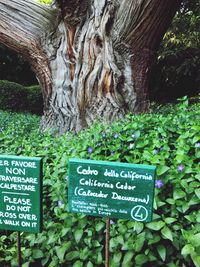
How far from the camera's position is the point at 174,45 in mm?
10445

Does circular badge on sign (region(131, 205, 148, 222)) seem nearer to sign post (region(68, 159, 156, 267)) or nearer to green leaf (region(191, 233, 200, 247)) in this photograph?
sign post (region(68, 159, 156, 267))

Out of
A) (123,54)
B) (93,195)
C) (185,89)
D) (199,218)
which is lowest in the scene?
(185,89)

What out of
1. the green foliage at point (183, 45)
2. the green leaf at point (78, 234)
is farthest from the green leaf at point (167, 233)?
the green foliage at point (183, 45)

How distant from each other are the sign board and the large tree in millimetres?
2324

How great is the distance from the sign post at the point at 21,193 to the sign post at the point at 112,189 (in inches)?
6.9

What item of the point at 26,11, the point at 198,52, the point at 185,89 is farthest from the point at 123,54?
the point at 185,89

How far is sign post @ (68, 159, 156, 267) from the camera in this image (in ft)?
6.18

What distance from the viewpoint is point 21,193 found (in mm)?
2033

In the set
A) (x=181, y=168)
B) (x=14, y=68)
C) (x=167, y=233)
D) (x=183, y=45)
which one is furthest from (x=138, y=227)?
(x=14, y=68)

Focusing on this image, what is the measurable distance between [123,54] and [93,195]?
8.78ft

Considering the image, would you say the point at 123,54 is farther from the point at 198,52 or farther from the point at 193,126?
the point at 198,52

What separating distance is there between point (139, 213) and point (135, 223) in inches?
11.2

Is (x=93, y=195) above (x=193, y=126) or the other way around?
the other way around

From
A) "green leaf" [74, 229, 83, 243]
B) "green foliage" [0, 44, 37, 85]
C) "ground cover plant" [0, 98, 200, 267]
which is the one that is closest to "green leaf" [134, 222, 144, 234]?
"ground cover plant" [0, 98, 200, 267]
